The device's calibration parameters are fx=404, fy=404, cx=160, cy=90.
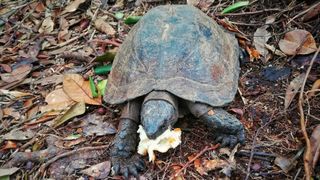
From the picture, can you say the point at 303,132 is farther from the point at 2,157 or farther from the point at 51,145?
the point at 2,157

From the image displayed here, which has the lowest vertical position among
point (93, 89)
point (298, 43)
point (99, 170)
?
point (99, 170)

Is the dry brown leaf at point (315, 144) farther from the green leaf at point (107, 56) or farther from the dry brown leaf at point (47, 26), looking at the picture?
the dry brown leaf at point (47, 26)

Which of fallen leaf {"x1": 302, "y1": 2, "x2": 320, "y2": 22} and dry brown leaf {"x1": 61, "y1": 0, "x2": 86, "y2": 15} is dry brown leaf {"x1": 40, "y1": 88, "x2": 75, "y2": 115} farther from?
fallen leaf {"x1": 302, "y1": 2, "x2": 320, "y2": 22}

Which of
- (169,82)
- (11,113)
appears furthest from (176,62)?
(11,113)

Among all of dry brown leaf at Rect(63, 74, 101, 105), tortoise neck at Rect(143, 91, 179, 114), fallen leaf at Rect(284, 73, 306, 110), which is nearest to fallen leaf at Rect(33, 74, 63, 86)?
dry brown leaf at Rect(63, 74, 101, 105)

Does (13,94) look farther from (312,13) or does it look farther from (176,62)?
(312,13)

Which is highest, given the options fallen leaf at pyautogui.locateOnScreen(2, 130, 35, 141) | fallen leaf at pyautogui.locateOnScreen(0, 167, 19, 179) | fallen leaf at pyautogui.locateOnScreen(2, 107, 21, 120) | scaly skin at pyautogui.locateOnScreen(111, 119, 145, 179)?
scaly skin at pyautogui.locateOnScreen(111, 119, 145, 179)
